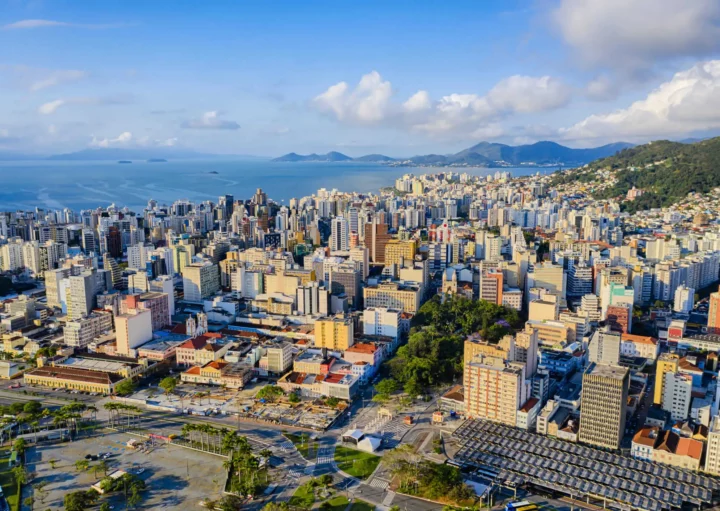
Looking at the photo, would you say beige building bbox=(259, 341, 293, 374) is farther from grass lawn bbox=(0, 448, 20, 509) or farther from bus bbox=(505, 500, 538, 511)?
bus bbox=(505, 500, 538, 511)

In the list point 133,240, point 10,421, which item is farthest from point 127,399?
point 133,240

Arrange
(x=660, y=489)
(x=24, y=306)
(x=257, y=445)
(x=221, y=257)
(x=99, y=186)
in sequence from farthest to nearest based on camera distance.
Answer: (x=99, y=186), (x=221, y=257), (x=24, y=306), (x=257, y=445), (x=660, y=489)

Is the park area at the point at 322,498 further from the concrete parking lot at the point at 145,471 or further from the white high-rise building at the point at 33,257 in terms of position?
the white high-rise building at the point at 33,257

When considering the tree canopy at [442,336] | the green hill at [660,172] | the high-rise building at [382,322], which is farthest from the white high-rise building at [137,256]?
the green hill at [660,172]

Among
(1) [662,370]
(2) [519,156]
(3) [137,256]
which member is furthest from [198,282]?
(2) [519,156]

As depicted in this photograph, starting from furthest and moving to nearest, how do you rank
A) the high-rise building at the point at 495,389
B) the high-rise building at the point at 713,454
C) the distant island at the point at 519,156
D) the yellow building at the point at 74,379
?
1. the distant island at the point at 519,156
2. the yellow building at the point at 74,379
3. the high-rise building at the point at 495,389
4. the high-rise building at the point at 713,454

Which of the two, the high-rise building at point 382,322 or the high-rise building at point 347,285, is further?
the high-rise building at point 347,285

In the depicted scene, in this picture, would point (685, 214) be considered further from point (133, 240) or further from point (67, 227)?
point (67, 227)

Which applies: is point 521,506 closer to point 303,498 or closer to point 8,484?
point 303,498
